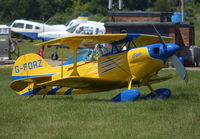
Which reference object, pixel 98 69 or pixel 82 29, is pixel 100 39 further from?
pixel 82 29

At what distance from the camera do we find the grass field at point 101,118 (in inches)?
373

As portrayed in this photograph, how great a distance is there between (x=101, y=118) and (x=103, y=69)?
3.15m

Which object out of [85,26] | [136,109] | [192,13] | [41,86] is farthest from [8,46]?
[192,13]

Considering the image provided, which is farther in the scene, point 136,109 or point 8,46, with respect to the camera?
point 8,46

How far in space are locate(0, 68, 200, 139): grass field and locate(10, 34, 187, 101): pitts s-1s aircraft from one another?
19.8 inches

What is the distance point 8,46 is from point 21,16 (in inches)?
1602

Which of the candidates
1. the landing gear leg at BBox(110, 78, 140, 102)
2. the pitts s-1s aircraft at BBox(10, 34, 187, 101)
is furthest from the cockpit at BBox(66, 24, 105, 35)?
the landing gear leg at BBox(110, 78, 140, 102)

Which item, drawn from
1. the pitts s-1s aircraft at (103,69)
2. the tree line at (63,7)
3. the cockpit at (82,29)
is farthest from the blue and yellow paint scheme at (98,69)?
the tree line at (63,7)

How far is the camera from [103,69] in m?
14.0

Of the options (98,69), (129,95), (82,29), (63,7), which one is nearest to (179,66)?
(129,95)

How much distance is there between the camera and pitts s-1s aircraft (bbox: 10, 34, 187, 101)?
13422 mm

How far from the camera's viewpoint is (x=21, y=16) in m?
73.2

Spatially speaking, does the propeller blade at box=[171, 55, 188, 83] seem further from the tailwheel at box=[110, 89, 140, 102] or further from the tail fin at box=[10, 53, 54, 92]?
the tail fin at box=[10, 53, 54, 92]

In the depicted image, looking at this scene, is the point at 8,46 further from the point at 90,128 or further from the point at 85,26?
the point at 90,128
